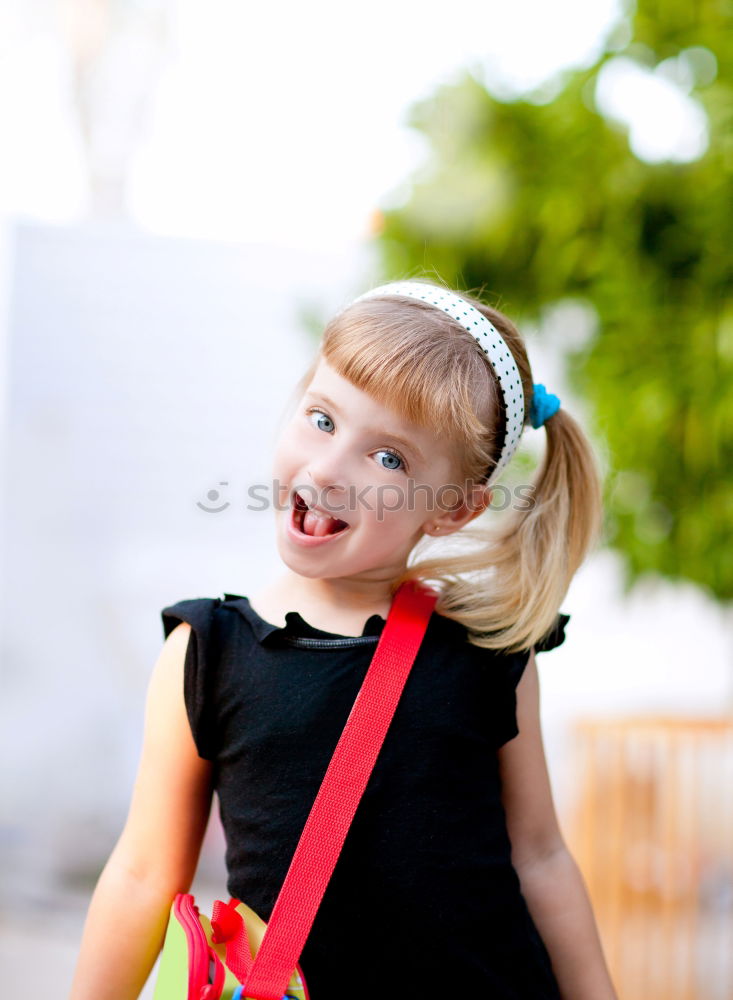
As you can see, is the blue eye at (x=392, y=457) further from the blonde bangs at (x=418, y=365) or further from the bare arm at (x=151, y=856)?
the bare arm at (x=151, y=856)

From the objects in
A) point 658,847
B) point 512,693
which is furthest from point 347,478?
point 658,847

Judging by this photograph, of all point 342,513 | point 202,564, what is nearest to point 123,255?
point 202,564

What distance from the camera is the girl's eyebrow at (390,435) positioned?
0.73m

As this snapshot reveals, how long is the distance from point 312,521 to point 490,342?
19cm

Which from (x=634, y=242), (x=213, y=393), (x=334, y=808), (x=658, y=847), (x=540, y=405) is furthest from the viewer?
(x=213, y=393)

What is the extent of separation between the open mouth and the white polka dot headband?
140mm

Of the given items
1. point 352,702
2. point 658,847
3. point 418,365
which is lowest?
point 658,847

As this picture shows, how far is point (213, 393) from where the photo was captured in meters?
2.22

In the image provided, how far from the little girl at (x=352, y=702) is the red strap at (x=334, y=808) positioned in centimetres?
2

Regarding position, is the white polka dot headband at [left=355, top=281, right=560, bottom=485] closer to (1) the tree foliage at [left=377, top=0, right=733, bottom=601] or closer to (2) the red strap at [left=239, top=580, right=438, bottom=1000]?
(2) the red strap at [left=239, top=580, right=438, bottom=1000]

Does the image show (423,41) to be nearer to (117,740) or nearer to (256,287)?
(256,287)

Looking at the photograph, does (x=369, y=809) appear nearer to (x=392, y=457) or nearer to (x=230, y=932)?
(x=230, y=932)

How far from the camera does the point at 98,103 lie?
2.13 meters

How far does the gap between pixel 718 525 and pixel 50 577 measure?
4.39ft
